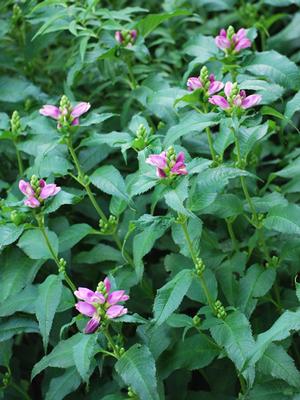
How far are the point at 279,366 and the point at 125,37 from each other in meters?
1.39

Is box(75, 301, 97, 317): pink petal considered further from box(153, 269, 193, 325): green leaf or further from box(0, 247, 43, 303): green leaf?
box(0, 247, 43, 303): green leaf

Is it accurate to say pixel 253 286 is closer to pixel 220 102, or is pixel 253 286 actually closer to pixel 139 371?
pixel 139 371

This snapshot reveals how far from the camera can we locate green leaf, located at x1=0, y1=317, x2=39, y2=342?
2127 millimetres

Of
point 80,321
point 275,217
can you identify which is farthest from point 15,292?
point 275,217

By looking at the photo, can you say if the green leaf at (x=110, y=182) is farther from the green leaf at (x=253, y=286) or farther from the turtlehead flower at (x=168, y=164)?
the green leaf at (x=253, y=286)

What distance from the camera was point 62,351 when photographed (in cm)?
197

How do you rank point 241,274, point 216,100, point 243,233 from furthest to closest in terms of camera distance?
point 243,233
point 241,274
point 216,100

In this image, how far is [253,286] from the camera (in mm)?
2012

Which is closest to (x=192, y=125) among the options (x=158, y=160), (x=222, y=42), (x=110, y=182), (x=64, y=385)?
(x=158, y=160)

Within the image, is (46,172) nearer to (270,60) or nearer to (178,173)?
(178,173)

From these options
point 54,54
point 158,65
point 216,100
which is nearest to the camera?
point 216,100

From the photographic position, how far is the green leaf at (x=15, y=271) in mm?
2160

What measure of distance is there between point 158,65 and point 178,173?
1.39 m

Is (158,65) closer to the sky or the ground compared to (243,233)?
closer to the sky
